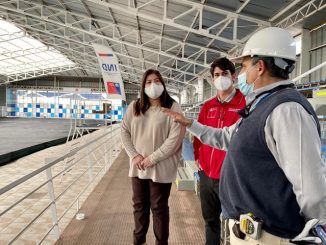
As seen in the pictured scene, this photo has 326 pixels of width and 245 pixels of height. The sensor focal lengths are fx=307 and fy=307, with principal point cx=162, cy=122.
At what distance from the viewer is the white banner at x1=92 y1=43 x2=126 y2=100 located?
5.42m

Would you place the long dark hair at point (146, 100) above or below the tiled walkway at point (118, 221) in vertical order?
above

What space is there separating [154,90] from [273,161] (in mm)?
1296

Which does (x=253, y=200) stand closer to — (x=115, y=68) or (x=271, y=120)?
(x=271, y=120)

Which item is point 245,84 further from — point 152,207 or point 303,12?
point 303,12

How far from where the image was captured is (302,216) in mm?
976

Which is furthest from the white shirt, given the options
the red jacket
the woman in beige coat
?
the woman in beige coat

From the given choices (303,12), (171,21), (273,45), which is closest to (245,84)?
(273,45)

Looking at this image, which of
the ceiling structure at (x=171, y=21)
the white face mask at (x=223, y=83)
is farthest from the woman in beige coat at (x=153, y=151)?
the ceiling structure at (x=171, y=21)

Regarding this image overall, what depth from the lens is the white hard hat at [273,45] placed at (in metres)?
1.07

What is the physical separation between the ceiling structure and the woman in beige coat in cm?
191

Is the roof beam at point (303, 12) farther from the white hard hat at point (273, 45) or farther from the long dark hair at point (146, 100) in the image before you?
the white hard hat at point (273, 45)

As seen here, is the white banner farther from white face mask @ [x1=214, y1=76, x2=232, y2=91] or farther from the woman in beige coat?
white face mask @ [x1=214, y1=76, x2=232, y2=91]

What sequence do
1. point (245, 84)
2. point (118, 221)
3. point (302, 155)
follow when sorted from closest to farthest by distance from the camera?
1. point (302, 155)
2. point (245, 84)
3. point (118, 221)

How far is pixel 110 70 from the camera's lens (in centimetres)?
549
